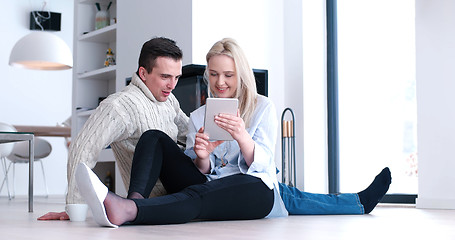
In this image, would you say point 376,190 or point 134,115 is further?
point 376,190

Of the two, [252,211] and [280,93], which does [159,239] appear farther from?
[280,93]

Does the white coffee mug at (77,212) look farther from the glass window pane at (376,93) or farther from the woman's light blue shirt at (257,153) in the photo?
the glass window pane at (376,93)

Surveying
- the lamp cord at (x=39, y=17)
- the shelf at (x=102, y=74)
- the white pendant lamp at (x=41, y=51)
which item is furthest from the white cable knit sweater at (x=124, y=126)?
the lamp cord at (x=39, y=17)

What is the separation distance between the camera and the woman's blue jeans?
3035 mm

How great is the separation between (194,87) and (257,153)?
210 cm

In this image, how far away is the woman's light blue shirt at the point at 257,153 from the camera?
2.57 metres

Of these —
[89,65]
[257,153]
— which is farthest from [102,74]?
[257,153]

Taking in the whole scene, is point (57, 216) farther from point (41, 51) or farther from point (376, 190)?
point (41, 51)

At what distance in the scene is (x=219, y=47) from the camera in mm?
2756

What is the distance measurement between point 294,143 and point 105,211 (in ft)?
8.44

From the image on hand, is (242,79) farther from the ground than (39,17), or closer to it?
closer to it

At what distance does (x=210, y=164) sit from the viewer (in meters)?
2.72

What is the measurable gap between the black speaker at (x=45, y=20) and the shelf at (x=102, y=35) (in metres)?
2.76

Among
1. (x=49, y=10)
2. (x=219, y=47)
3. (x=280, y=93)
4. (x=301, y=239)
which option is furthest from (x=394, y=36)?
(x=49, y=10)
